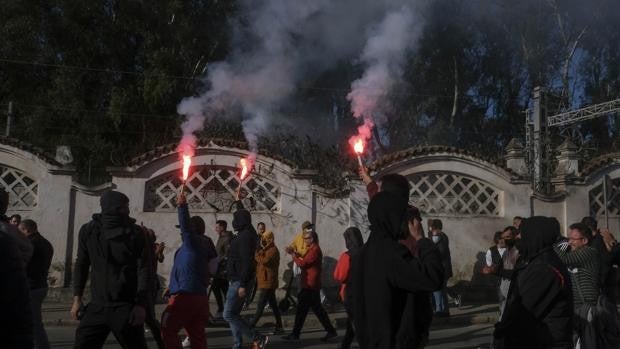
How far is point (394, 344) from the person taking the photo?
331cm

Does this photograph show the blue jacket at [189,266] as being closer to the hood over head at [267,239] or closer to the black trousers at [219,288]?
the hood over head at [267,239]

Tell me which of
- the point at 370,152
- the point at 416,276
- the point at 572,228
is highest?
the point at 370,152

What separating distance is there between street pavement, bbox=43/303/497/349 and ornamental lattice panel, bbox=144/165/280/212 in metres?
2.10

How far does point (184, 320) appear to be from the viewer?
5.70 metres

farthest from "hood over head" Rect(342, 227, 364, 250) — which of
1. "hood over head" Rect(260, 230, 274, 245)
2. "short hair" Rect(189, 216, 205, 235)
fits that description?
"hood over head" Rect(260, 230, 274, 245)

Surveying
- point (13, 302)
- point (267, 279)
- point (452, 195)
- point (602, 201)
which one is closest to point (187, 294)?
point (13, 302)

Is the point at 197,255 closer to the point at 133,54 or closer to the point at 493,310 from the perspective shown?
the point at 493,310

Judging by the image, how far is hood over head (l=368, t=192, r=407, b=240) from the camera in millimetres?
3441

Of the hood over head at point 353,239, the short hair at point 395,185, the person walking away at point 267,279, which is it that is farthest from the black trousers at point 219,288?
the short hair at point 395,185

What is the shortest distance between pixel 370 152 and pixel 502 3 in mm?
15632

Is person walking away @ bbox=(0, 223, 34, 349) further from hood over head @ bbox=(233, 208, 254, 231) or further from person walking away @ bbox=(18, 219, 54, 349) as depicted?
hood over head @ bbox=(233, 208, 254, 231)

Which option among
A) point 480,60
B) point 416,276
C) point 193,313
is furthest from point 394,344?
point 480,60

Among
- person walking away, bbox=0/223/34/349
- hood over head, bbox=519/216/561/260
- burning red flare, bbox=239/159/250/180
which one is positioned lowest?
person walking away, bbox=0/223/34/349

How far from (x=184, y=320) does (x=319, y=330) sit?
14.9 ft
